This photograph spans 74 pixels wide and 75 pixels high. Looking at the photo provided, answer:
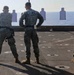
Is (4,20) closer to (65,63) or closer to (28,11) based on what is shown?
(28,11)

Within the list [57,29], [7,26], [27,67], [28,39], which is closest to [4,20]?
[7,26]

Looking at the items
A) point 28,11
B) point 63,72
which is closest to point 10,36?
point 28,11

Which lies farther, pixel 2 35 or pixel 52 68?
pixel 2 35

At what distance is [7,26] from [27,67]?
5.61ft

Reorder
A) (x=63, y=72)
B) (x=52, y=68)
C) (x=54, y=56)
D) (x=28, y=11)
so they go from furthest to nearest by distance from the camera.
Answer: (x=54, y=56) < (x=28, y=11) < (x=52, y=68) < (x=63, y=72)

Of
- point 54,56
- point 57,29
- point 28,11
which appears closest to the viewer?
point 28,11

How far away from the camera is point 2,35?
11.5 metres

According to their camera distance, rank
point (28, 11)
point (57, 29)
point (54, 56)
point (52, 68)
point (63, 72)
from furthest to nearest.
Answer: point (57, 29) < point (54, 56) < point (28, 11) < point (52, 68) < point (63, 72)

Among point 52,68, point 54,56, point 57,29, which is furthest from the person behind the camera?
point 57,29

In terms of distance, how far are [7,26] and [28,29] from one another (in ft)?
2.41

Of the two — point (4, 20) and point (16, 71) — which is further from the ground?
point (4, 20)

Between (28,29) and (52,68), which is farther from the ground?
(28,29)

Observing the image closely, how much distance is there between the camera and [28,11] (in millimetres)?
11367

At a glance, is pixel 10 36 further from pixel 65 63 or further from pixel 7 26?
pixel 65 63
